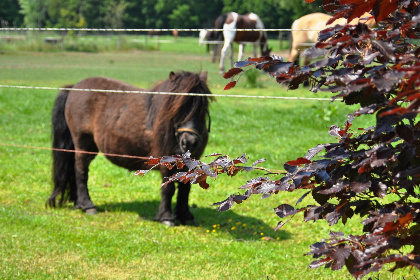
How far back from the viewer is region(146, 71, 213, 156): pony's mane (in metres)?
5.95

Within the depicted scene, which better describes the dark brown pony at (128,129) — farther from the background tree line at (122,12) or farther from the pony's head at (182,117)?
the background tree line at (122,12)

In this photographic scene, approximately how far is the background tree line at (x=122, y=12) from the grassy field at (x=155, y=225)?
51.1 m

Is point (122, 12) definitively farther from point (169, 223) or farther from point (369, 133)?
point (369, 133)

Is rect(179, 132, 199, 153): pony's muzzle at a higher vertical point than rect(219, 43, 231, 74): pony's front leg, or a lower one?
higher

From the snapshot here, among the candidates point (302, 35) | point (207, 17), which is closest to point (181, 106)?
point (302, 35)

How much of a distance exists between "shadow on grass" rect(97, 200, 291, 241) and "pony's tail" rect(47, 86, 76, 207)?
50 centimetres

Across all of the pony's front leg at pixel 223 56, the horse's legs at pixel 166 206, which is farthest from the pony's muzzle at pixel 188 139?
the pony's front leg at pixel 223 56

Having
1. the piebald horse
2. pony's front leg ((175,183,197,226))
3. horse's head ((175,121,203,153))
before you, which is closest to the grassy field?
pony's front leg ((175,183,197,226))

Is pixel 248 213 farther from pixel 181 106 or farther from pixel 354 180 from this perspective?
pixel 354 180

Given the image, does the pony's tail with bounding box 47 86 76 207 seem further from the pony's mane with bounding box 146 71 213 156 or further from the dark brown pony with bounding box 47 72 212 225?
the pony's mane with bounding box 146 71 213 156

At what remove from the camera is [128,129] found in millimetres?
6441

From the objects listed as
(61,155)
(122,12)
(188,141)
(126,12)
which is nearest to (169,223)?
(188,141)

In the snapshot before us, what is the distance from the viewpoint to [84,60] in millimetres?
29531

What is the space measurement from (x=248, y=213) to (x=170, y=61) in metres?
23.6
